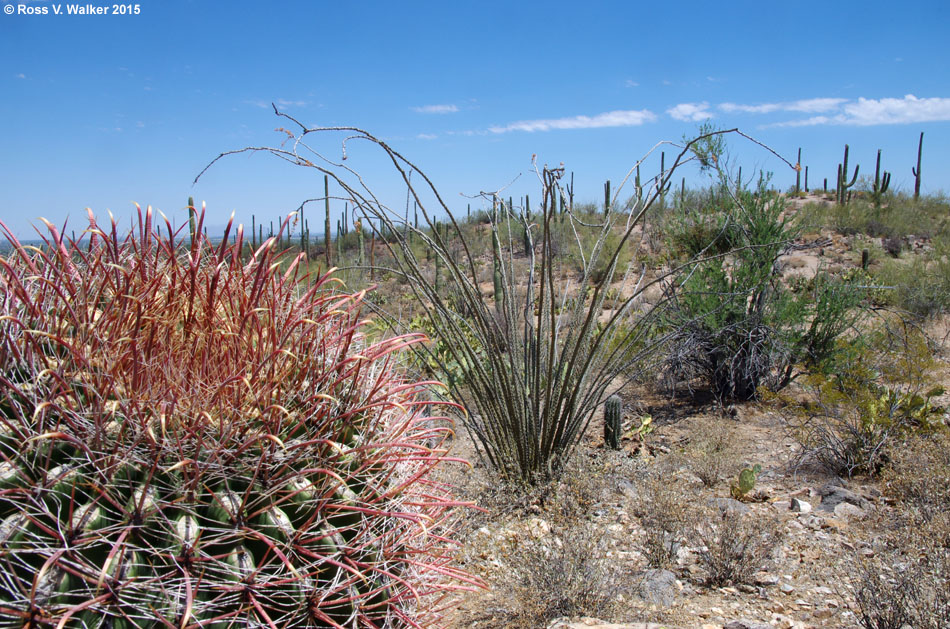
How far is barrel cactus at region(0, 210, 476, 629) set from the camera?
1.39 meters

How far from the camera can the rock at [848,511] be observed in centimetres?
402

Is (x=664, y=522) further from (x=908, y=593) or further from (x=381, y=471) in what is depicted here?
(x=381, y=471)

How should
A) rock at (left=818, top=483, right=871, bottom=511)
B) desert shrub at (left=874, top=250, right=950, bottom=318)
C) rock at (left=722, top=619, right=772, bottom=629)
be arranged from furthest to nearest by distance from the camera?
1. desert shrub at (left=874, top=250, right=950, bottom=318)
2. rock at (left=818, top=483, right=871, bottom=511)
3. rock at (left=722, top=619, right=772, bottom=629)

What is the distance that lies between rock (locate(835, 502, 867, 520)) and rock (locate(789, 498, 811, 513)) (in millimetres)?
168

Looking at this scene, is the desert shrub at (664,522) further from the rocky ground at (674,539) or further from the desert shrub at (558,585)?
the desert shrub at (558,585)

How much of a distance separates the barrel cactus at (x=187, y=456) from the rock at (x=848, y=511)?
3267 millimetres

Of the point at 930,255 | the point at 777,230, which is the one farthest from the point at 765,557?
the point at 930,255

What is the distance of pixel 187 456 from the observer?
4.92ft

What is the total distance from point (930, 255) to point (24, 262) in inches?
757

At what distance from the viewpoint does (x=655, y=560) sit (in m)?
3.47

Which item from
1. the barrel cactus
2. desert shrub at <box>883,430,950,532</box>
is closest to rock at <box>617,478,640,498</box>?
desert shrub at <box>883,430,950,532</box>

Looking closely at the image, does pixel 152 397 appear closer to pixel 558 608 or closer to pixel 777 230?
pixel 558 608

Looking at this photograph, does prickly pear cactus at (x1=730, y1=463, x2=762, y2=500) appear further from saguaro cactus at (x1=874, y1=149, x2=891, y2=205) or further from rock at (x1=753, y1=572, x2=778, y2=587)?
saguaro cactus at (x1=874, y1=149, x2=891, y2=205)

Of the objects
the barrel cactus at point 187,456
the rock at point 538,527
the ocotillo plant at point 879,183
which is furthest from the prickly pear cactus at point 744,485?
the ocotillo plant at point 879,183
